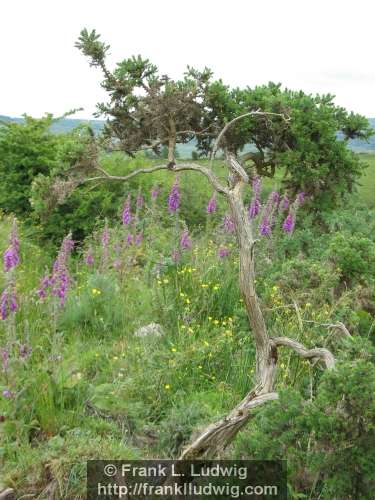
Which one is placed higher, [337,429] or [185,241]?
[185,241]

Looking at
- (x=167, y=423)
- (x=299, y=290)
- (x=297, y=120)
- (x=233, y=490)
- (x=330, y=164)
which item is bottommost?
(x=167, y=423)

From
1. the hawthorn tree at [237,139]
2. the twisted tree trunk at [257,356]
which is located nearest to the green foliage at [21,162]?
the hawthorn tree at [237,139]

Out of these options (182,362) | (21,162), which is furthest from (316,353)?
(21,162)

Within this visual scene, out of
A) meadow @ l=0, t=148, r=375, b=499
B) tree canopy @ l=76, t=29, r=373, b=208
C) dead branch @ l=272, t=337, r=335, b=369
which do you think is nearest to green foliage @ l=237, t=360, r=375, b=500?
meadow @ l=0, t=148, r=375, b=499

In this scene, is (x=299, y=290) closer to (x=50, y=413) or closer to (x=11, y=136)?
(x=50, y=413)

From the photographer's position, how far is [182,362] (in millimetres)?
4551

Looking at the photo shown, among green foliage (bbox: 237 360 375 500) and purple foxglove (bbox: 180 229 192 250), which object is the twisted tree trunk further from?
purple foxglove (bbox: 180 229 192 250)

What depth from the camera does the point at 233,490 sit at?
8.34 feet

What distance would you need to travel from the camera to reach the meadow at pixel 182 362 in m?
2.34

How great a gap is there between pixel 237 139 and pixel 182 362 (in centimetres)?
325

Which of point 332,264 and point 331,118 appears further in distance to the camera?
point 331,118

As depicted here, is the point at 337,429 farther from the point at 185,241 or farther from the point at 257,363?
the point at 185,241

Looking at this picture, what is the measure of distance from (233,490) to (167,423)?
1.36 meters

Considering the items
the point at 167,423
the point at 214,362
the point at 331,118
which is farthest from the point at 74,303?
the point at 331,118
